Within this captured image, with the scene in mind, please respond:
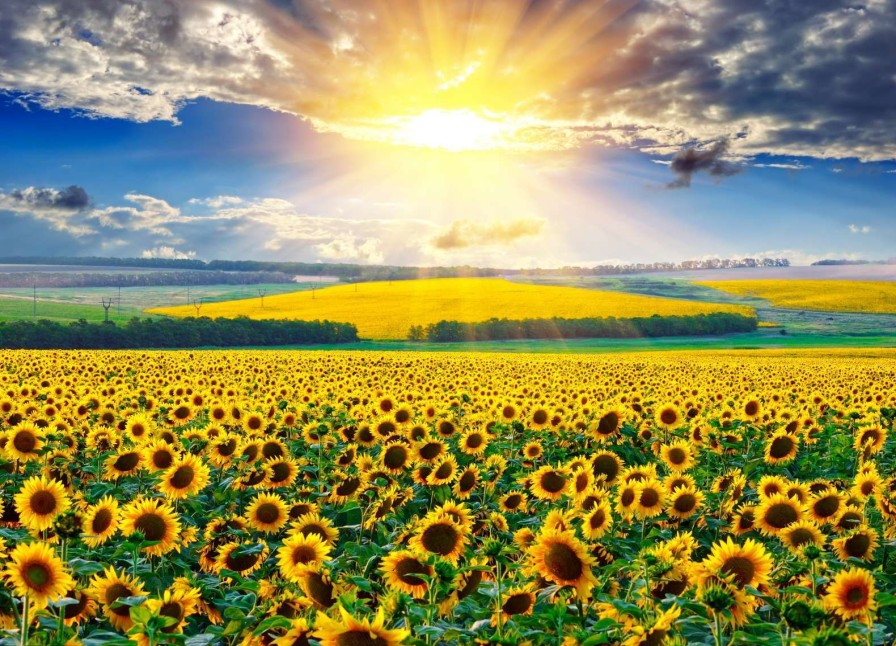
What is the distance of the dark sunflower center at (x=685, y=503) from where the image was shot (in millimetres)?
Answer: 6797

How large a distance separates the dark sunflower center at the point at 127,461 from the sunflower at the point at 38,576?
4503 mm

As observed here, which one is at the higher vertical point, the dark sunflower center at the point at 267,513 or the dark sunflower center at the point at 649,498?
the dark sunflower center at the point at 649,498

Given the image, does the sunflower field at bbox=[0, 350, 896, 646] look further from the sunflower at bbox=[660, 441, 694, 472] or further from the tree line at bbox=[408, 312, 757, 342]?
the tree line at bbox=[408, 312, 757, 342]

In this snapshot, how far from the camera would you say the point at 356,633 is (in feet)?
10.3

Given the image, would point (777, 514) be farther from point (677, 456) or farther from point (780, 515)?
point (677, 456)

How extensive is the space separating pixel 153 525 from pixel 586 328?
8383 centimetres

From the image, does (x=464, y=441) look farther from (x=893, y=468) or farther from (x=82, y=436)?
(x=893, y=468)

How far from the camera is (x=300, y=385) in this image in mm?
16453

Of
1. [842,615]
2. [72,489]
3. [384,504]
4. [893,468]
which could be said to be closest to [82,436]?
[72,489]

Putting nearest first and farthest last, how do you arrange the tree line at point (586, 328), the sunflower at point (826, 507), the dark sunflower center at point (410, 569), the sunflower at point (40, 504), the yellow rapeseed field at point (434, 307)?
1. the dark sunflower center at point (410, 569)
2. the sunflower at point (40, 504)
3. the sunflower at point (826, 507)
4. the tree line at point (586, 328)
5. the yellow rapeseed field at point (434, 307)

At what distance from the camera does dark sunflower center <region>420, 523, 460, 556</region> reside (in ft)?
16.7

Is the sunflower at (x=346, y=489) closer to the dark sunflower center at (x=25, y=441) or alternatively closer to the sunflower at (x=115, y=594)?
the sunflower at (x=115, y=594)

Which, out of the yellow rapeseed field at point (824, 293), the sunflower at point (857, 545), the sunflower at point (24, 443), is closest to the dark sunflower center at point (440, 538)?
the sunflower at point (857, 545)

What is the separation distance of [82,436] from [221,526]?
15.2 feet
